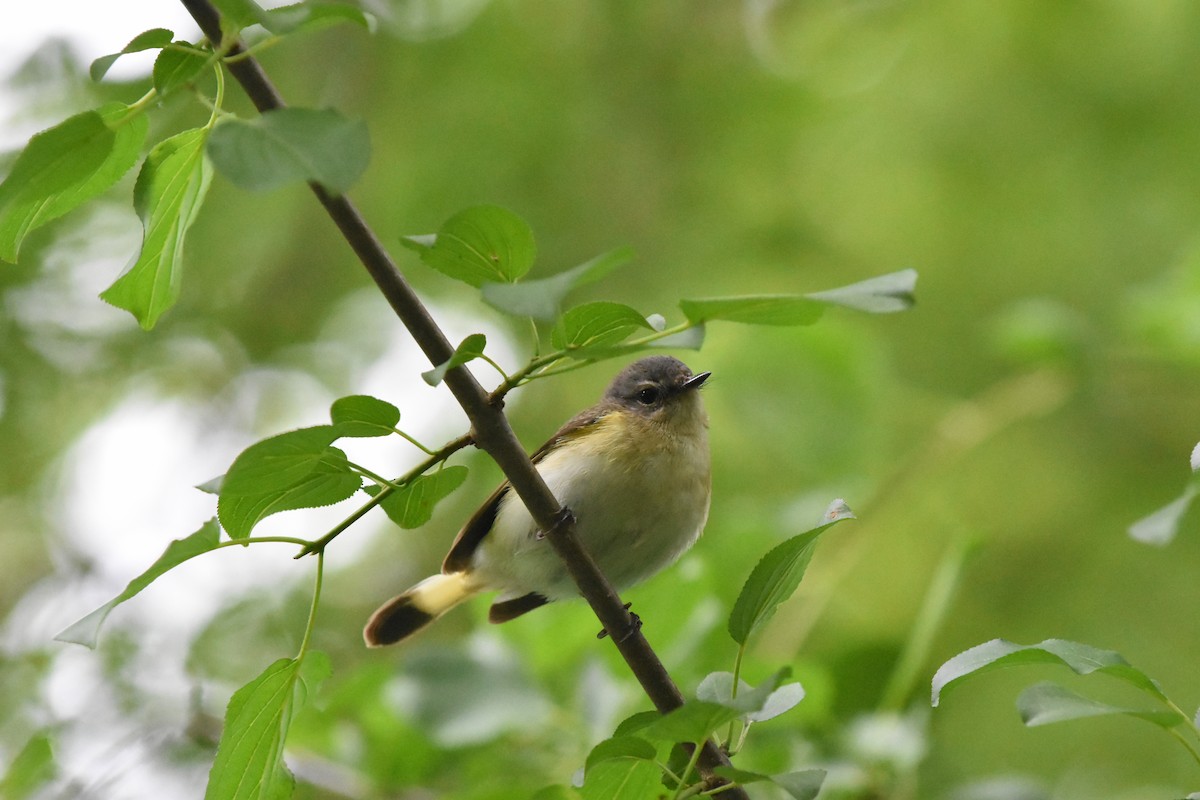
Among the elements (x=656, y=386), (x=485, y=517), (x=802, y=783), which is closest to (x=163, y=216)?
(x=802, y=783)

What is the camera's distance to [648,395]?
425 cm

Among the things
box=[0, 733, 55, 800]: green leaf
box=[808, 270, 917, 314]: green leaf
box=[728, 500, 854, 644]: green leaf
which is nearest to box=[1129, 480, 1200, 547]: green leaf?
box=[728, 500, 854, 644]: green leaf

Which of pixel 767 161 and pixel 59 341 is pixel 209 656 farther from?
pixel 767 161

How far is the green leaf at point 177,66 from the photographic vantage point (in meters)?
1.47

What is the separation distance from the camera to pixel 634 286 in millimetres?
6641

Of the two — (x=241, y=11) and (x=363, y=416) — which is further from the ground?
(x=241, y=11)

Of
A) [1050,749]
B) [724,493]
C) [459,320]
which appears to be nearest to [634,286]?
[459,320]

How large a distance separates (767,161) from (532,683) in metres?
4.63

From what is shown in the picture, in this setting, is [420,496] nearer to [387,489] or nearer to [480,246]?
[387,489]

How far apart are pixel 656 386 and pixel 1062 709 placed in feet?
9.07

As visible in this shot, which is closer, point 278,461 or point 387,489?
point 278,461

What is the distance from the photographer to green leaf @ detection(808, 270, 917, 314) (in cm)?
150

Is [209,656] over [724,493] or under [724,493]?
over

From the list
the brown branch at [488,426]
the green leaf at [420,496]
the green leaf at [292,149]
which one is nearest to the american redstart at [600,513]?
the brown branch at [488,426]
